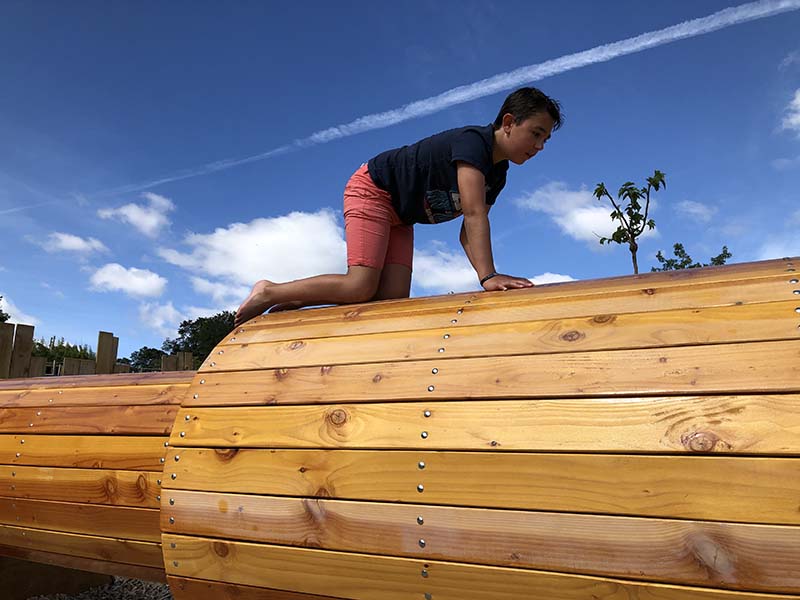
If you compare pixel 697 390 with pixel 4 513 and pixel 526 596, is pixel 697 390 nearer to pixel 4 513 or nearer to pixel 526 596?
pixel 526 596

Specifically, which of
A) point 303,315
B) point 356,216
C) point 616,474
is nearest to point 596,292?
point 616,474

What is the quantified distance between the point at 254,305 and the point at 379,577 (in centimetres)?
166

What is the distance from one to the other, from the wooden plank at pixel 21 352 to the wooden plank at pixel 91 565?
372 cm

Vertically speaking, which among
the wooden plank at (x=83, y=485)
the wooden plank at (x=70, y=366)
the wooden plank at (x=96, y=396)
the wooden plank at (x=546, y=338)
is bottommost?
the wooden plank at (x=83, y=485)

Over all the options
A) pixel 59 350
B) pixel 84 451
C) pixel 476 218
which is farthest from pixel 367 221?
pixel 59 350

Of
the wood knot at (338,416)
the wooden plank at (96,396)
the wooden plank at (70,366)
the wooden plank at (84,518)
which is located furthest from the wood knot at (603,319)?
the wooden plank at (70,366)

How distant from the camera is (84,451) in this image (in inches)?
114

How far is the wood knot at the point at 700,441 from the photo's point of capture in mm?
1613

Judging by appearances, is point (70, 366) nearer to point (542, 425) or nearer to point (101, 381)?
point (101, 381)

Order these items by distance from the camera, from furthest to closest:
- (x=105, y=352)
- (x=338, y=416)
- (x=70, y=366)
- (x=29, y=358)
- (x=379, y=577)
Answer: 1. (x=105, y=352)
2. (x=70, y=366)
3. (x=29, y=358)
4. (x=338, y=416)
5. (x=379, y=577)

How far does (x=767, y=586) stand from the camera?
4.96ft

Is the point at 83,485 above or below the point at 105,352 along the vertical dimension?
below

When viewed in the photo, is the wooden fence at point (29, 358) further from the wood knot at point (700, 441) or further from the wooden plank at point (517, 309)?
the wood knot at point (700, 441)

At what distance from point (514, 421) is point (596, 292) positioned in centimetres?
66
